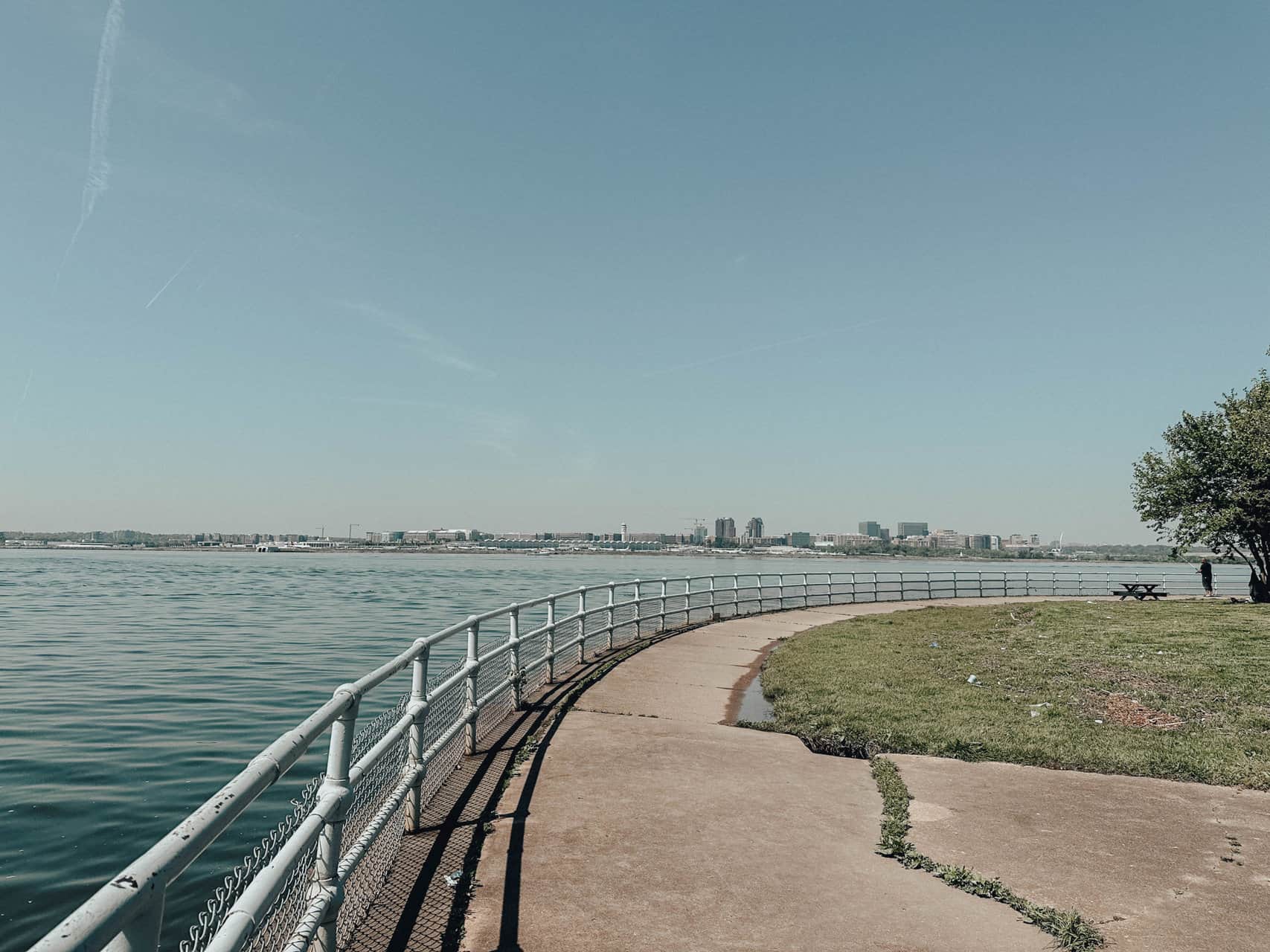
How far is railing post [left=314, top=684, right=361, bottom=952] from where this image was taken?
3.45 m

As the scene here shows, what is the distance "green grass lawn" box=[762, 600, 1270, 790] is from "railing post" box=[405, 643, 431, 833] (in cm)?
457

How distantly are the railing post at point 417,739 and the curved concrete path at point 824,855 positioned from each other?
0.64 metres

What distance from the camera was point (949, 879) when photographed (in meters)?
4.97

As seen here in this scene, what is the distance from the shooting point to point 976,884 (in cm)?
487

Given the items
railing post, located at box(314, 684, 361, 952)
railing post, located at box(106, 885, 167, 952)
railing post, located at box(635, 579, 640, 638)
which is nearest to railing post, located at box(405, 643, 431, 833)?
railing post, located at box(314, 684, 361, 952)

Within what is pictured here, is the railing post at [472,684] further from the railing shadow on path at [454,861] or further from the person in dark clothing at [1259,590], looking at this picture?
the person in dark clothing at [1259,590]

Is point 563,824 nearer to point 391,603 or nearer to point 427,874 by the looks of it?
point 427,874

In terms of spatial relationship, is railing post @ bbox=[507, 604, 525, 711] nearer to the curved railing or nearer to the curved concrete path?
the curved railing

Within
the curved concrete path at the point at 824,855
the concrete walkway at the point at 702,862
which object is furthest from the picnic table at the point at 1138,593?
the concrete walkway at the point at 702,862

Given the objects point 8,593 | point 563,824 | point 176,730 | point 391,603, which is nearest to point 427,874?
point 563,824

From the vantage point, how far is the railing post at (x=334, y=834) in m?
3.45

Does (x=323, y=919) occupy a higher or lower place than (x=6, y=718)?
higher

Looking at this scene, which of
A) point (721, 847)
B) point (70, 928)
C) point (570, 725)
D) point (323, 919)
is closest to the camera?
point (70, 928)

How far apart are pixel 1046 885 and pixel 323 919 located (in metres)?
4.17
